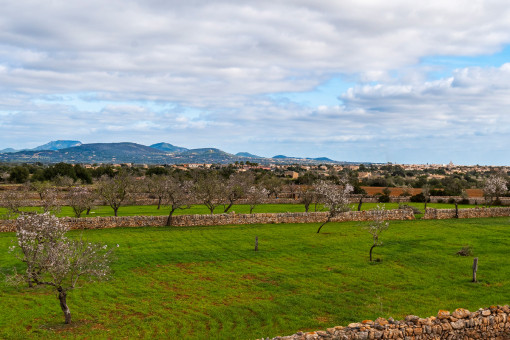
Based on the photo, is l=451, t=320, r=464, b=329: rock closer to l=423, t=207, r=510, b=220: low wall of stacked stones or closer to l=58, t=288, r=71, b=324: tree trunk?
l=58, t=288, r=71, b=324: tree trunk

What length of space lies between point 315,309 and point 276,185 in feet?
227

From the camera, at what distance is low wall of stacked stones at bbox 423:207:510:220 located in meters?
54.2

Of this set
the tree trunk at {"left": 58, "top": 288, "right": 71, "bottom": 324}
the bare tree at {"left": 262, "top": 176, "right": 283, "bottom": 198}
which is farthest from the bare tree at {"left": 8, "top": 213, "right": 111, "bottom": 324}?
the bare tree at {"left": 262, "top": 176, "right": 283, "bottom": 198}

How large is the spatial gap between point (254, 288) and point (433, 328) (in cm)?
1067

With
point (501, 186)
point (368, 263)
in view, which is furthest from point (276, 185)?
point (368, 263)

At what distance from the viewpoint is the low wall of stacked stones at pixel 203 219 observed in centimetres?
4297

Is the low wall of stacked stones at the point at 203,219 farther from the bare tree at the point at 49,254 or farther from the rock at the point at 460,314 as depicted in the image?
the rock at the point at 460,314

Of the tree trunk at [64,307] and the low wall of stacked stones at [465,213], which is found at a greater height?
the low wall of stacked stones at [465,213]

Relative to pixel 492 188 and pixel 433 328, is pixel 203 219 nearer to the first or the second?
pixel 433 328

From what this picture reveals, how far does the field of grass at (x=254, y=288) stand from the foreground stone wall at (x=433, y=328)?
11.1 ft

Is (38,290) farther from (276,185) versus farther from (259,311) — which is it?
(276,185)

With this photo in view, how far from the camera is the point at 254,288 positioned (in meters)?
22.2

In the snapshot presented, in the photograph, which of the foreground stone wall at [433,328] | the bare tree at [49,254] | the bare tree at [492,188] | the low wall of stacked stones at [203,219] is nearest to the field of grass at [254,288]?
the bare tree at [49,254]

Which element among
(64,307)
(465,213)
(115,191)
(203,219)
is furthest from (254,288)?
(465,213)
